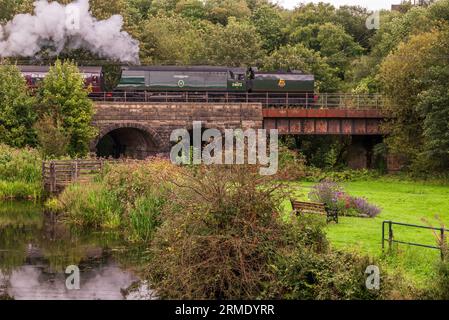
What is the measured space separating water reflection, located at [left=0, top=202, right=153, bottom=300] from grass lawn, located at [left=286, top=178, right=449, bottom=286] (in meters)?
5.44

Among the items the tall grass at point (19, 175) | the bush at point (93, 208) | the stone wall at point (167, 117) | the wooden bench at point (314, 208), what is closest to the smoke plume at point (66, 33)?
the stone wall at point (167, 117)

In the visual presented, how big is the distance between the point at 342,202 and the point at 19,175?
17105 mm

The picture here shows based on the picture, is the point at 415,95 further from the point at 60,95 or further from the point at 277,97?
the point at 60,95

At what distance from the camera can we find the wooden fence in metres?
35.1

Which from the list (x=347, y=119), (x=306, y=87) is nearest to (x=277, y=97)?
(x=306, y=87)

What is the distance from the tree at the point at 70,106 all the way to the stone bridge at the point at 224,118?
2.09 meters

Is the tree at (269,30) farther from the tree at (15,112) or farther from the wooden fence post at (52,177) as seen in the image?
the wooden fence post at (52,177)

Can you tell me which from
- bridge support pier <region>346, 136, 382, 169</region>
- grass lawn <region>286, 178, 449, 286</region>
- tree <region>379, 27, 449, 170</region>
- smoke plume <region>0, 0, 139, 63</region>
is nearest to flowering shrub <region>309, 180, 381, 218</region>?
grass lawn <region>286, 178, 449, 286</region>

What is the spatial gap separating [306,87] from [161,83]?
31.2ft

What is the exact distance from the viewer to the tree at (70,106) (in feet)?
142

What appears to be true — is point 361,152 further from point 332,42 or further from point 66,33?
point 332,42

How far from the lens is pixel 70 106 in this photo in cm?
4350

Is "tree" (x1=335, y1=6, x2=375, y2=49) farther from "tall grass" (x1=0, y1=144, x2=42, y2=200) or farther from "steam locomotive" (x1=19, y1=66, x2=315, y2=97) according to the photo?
"tall grass" (x1=0, y1=144, x2=42, y2=200)

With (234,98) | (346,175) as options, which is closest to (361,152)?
(346,175)
